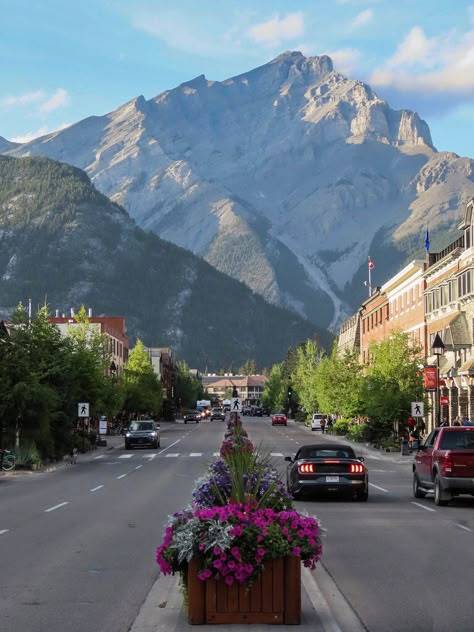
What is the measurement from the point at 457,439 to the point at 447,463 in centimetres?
136

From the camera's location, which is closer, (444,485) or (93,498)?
(444,485)

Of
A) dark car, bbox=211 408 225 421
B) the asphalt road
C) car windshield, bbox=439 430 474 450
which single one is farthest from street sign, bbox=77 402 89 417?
dark car, bbox=211 408 225 421

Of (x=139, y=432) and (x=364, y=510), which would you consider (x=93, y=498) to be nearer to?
(x=364, y=510)

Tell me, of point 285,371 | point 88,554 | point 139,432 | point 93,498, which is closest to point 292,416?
point 285,371

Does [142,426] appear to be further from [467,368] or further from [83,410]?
[467,368]

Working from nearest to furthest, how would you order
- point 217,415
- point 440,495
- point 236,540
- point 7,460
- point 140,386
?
point 236,540 → point 440,495 → point 7,460 → point 140,386 → point 217,415

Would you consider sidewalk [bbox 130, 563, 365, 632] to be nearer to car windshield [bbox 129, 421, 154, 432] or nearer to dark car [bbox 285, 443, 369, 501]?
dark car [bbox 285, 443, 369, 501]

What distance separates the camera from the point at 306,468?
79.7 ft

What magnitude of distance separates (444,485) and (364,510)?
1971 mm

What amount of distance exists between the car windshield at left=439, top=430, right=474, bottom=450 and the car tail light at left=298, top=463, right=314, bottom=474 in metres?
2.98

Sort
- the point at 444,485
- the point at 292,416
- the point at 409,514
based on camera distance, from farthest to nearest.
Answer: the point at 292,416 < the point at 444,485 < the point at 409,514

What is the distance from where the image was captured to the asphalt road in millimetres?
10328

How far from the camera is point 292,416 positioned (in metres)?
156

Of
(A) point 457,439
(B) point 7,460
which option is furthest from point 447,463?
(B) point 7,460
